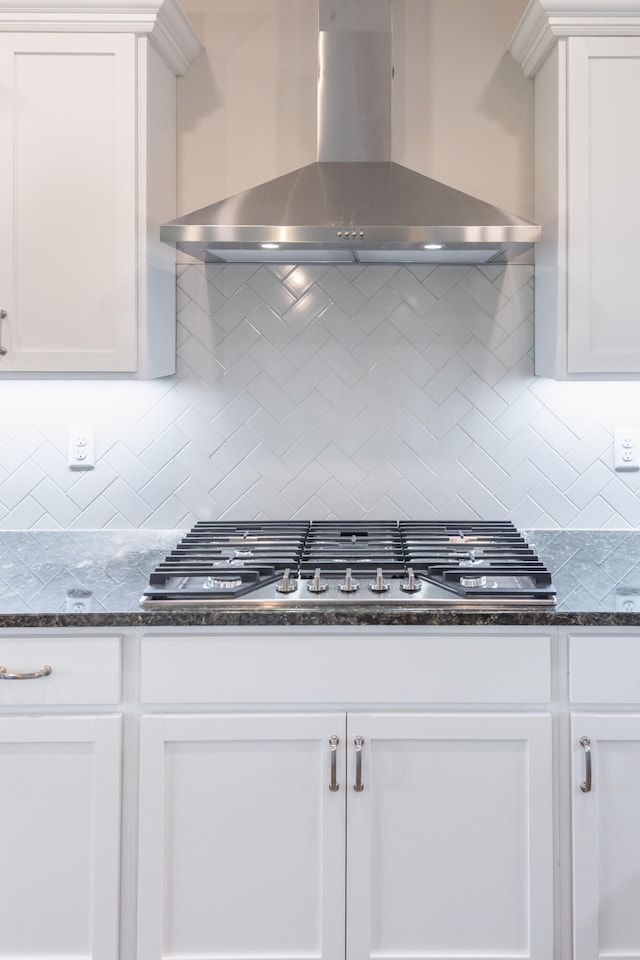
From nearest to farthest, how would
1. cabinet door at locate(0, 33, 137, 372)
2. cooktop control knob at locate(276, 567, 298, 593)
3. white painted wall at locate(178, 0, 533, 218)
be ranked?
cooktop control knob at locate(276, 567, 298, 593), cabinet door at locate(0, 33, 137, 372), white painted wall at locate(178, 0, 533, 218)

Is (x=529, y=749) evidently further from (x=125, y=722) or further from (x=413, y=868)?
(x=125, y=722)

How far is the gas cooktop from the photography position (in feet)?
6.07

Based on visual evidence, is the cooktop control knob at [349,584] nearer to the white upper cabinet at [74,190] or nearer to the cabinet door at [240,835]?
the cabinet door at [240,835]

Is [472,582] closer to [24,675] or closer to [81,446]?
[24,675]

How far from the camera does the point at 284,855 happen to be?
184cm

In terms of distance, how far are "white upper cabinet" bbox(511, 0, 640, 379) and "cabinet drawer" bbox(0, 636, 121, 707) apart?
125 cm

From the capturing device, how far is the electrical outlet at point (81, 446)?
103 inches

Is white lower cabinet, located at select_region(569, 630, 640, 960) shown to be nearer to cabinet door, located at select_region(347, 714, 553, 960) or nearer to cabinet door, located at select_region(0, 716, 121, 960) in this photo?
cabinet door, located at select_region(347, 714, 553, 960)

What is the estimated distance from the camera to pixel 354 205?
2.19 m

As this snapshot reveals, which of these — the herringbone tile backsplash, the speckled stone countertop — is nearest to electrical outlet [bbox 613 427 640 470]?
the herringbone tile backsplash

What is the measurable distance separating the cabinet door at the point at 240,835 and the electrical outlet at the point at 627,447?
3.99ft

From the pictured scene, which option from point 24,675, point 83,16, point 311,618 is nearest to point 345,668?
point 311,618

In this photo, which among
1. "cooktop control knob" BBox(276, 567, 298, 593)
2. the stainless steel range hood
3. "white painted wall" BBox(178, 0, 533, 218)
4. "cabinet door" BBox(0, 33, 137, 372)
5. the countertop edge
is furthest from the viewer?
"white painted wall" BBox(178, 0, 533, 218)

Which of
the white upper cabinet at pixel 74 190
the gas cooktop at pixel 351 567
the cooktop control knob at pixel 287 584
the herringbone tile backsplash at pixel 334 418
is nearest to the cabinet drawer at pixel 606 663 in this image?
the gas cooktop at pixel 351 567
